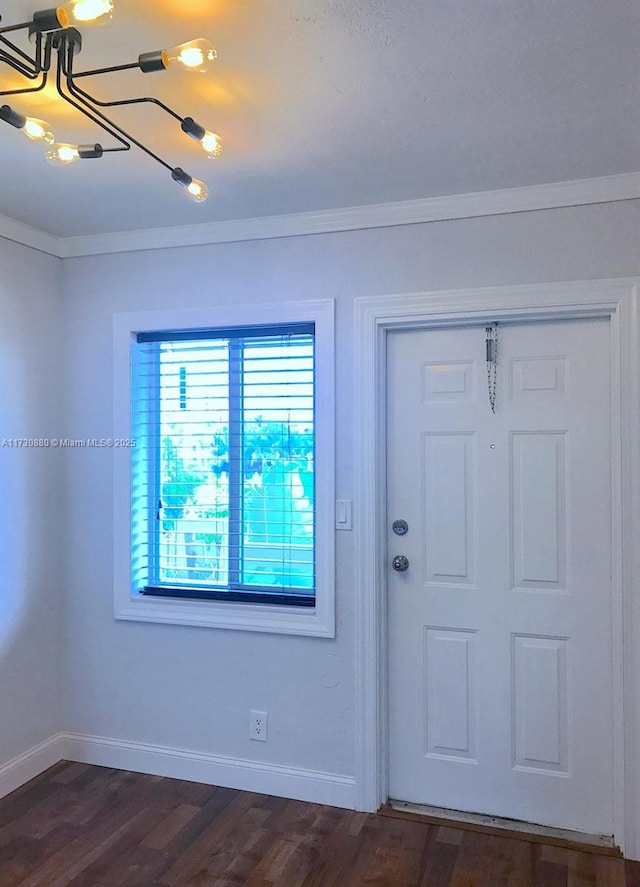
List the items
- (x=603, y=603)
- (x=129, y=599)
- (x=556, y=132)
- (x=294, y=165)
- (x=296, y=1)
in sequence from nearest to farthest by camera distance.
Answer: (x=296, y=1) < (x=556, y=132) < (x=294, y=165) < (x=603, y=603) < (x=129, y=599)

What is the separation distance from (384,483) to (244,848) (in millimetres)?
1424

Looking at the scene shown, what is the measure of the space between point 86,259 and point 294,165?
4.32ft

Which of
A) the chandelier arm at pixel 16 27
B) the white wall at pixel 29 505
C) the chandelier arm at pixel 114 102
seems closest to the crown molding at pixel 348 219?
the white wall at pixel 29 505

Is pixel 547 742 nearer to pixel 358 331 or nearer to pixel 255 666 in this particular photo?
pixel 255 666

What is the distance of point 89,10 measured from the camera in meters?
1.20

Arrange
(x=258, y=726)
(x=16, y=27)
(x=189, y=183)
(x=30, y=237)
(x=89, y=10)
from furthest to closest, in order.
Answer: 1. (x=30, y=237)
2. (x=258, y=726)
3. (x=189, y=183)
4. (x=16, y=27)
5. (x=89, y=10)

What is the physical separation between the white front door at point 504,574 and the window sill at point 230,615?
1.10ft

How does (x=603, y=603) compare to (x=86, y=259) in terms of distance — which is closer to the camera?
(x=603, y=603)

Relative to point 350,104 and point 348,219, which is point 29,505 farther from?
point 350,104

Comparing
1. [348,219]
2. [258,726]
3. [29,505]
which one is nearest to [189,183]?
[348,219]

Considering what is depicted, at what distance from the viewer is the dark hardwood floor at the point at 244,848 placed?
2211 mm

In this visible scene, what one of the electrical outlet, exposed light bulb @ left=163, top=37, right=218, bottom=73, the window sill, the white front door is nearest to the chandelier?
exposed light bulb @ left=163, top=37, right=218, bottom=73

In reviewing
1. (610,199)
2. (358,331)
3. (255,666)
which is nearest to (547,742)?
(255,666)

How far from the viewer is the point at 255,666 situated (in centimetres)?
278
